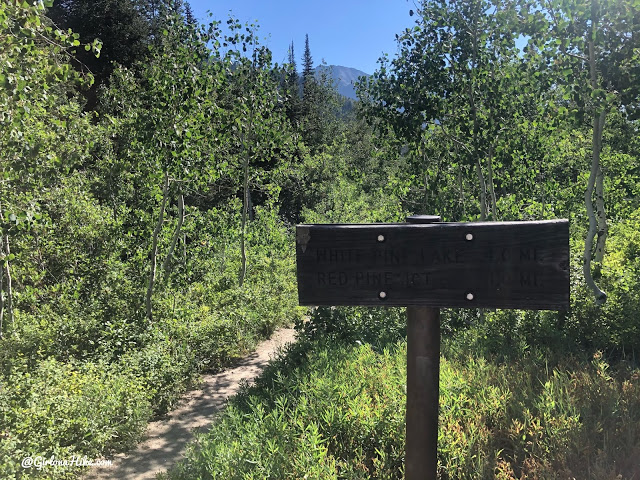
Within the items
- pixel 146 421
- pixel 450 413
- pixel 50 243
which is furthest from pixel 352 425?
pixel 50 243

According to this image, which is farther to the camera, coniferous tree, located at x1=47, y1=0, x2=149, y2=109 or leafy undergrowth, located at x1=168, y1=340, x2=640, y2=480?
coniferous tree, located at x1=47, y1=0, x2=149, y2=109

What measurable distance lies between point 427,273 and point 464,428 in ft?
5.99

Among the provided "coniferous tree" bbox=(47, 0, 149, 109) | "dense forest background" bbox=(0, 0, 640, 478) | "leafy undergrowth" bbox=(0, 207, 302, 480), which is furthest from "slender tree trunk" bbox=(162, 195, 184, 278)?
"coniferous tree" bbox=(47, 0, 149, 109)

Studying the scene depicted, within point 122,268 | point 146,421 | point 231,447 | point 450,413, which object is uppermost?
point 122,268

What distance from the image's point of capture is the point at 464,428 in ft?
9.80

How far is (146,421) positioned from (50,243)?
4.79m

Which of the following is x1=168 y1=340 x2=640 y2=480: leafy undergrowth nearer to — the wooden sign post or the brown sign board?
the wooden sign post

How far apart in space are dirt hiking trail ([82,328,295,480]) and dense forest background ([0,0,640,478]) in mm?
217

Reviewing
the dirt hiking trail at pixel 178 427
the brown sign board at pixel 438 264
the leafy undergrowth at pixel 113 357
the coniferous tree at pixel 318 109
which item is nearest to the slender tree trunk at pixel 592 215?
the brown sign board at pixel 438 264

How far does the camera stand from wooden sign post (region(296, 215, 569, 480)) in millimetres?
1657

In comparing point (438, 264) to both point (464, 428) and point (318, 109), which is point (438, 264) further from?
point (318, 109)

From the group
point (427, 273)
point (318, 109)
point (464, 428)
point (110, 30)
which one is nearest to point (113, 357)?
point (464, 428)

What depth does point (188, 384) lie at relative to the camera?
6.39 m

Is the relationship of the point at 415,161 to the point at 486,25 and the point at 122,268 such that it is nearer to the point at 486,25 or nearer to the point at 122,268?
the point at 486,25
